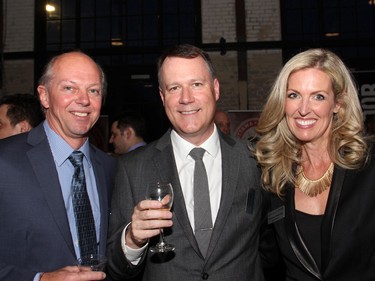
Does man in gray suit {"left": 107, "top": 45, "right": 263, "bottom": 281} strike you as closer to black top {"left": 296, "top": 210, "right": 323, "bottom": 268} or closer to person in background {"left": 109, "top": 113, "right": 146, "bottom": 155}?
black top {"left": 296, "top": 210, "right": 323, "bottom": 268}

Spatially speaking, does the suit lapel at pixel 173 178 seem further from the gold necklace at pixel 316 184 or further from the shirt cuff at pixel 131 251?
the gold necklace at pixel 316 184

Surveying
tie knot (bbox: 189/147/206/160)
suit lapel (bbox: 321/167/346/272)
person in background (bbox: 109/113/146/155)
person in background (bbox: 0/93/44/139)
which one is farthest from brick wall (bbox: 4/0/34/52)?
suit lapel (bbox: 321/167/346/272)

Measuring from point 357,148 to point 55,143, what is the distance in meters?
1.82

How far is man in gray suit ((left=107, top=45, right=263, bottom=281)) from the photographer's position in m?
2.13

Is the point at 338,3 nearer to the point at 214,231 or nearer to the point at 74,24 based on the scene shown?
the point at 74,24

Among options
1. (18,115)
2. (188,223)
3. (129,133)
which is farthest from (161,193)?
(129,133)

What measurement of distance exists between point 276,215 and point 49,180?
1.36 meters

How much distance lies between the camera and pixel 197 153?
235 cm

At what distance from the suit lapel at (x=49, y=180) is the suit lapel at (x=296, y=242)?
48.8 inches

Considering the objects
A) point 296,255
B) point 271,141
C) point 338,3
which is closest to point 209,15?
point 338,3

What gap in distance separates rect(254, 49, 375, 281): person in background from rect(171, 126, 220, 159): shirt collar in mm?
293

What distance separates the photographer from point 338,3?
9.23 m

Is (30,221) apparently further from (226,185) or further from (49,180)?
(226,185)

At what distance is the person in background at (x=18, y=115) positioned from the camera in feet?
11.6
